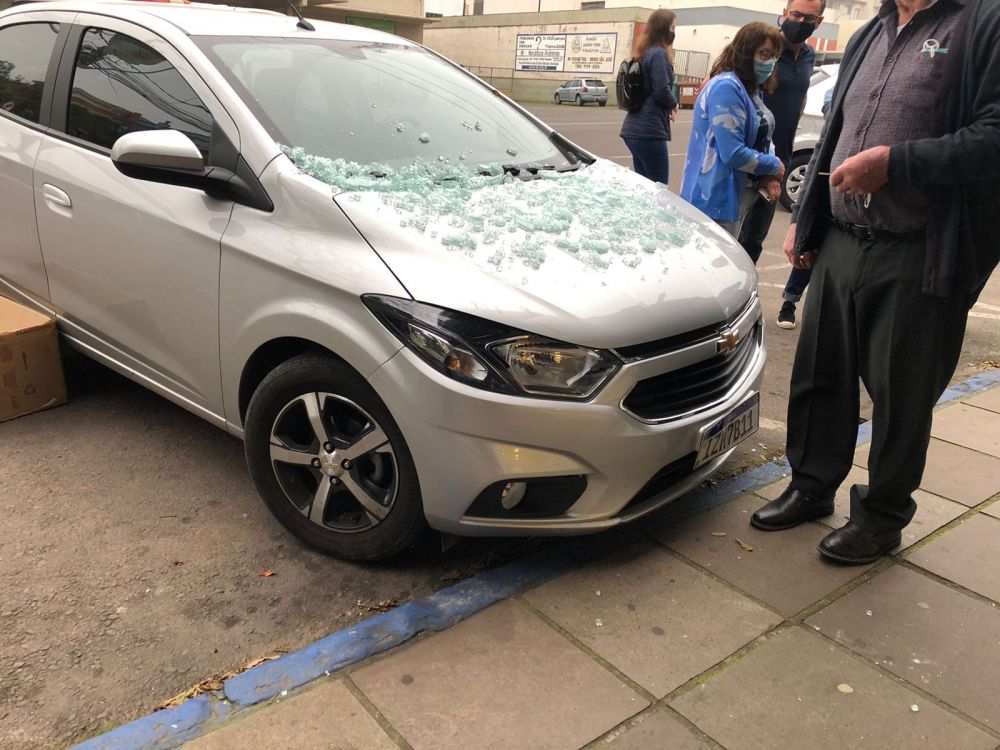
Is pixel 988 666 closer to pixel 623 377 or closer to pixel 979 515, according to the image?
pixel 979 515

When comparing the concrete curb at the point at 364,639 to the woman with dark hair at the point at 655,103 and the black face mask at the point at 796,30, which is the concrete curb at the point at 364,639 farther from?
the woman with dark hair at the point at 655,103

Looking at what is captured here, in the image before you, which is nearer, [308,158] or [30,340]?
[308,158]

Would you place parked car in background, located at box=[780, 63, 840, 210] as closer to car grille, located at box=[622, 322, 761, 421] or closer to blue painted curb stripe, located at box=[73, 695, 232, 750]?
car grille, located at box=[622, 322, 761, 421]

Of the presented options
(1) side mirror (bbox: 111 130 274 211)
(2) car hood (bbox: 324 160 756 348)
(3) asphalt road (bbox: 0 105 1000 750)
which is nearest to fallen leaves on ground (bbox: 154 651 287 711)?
(3) asphalt road (bbox: 0 105 1000 750)

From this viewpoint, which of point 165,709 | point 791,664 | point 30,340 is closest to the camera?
point 165,709

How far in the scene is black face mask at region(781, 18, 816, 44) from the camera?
504cm

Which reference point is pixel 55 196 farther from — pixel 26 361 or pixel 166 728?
pixel 166 728

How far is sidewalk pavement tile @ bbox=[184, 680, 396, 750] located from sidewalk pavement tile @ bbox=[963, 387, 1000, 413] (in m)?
3.71

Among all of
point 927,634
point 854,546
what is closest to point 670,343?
point 854,546

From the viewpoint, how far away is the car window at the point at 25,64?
3.67 metres

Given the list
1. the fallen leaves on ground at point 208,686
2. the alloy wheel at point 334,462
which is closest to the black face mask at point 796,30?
the alloy wheel at point 334,462

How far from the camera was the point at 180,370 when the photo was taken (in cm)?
312

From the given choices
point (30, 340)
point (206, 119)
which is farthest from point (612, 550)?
point (30, 340)

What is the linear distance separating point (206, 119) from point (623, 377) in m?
1.71
